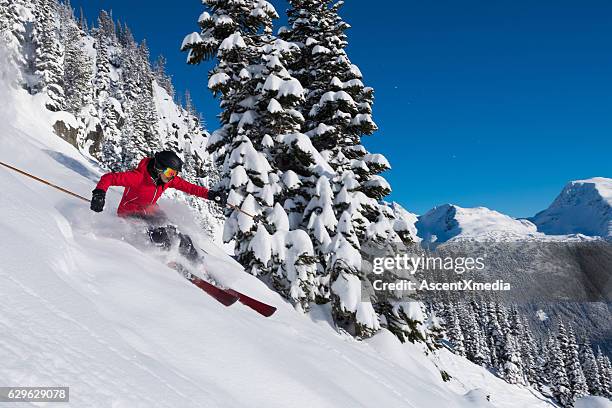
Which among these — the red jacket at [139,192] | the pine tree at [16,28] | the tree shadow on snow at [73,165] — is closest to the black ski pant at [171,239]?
the red jacket at [139,192]

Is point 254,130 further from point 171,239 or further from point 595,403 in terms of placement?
point 595,403

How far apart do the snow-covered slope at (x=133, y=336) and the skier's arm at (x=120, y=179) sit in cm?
59

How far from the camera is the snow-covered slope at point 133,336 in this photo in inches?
99.6

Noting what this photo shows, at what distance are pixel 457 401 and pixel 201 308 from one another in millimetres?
5556

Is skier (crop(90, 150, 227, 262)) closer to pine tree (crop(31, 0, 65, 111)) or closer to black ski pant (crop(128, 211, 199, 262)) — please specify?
black ski pant (crop(128, 211, 199, 262))

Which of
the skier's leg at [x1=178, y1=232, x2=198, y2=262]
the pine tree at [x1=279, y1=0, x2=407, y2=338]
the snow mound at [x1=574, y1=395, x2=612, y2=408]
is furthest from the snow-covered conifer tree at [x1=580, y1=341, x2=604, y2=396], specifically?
the skier's leg at [x1=178, y1=232, x2=198, y2=262]

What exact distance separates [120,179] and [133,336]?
174 inches

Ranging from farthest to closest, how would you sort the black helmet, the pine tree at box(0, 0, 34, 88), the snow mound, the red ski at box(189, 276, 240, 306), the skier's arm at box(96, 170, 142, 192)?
the pine tree at box(0, 0, 34, 88), the snow mound, the black helmet, the skier's arm at box(96, 170, 142, 192), the red ski at box(189, 276, 240, 306)

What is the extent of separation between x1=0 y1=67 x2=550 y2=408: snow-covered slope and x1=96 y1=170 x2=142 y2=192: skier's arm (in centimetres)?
59

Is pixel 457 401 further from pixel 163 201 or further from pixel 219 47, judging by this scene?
pixel 219 47

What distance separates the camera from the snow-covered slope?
2.53 meters

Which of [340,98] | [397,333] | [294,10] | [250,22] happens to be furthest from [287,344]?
[294,10]

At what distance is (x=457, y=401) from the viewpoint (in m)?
7.94

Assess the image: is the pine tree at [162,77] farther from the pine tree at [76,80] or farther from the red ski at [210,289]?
the red ski at [210,289]
